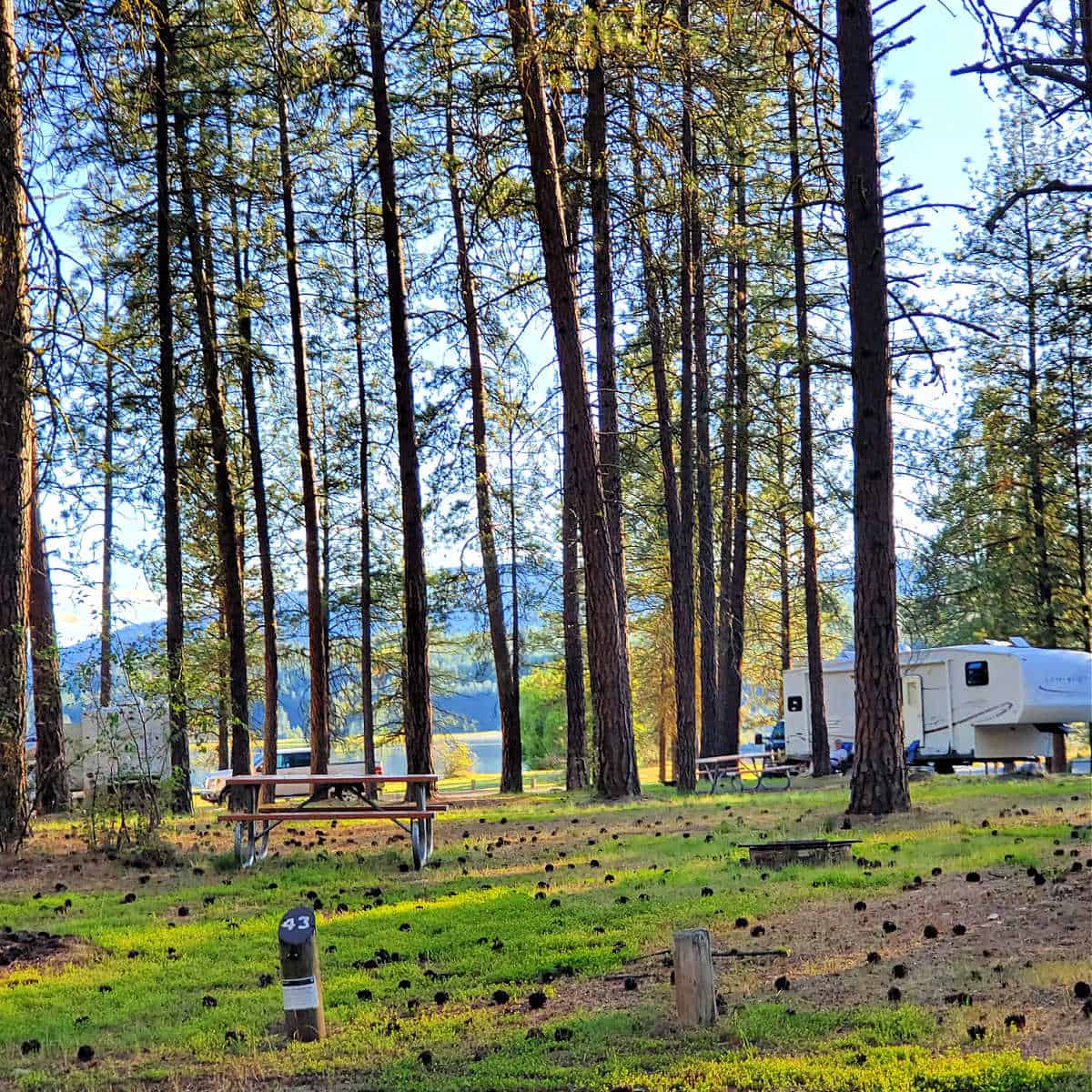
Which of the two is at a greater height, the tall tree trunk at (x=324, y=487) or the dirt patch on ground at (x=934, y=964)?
the tall tree trunk at (x=324, y=487)

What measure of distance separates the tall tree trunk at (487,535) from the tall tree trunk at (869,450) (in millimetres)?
9363

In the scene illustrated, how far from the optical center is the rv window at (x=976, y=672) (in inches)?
929

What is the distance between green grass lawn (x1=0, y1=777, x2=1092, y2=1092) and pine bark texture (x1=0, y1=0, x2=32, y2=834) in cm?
92

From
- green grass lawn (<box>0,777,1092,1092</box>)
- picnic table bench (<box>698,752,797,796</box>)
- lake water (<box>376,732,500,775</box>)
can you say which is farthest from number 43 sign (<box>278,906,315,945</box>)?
lake water (<box>376,732,500,775</box>)

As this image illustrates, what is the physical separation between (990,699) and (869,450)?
13288 millimetres

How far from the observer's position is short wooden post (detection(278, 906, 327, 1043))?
17.8 ft

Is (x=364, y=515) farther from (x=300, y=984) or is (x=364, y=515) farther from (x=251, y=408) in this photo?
(x=300, y=984)

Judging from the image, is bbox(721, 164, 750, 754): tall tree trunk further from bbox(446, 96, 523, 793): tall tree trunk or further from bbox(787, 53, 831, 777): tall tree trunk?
bbox(446, 96, 523, 793): tall tree trunk

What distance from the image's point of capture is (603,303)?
17875 mm

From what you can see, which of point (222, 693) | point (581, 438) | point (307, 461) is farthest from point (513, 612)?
point (581, 438)

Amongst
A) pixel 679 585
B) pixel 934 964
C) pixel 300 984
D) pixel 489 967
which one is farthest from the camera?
pixel 679 585

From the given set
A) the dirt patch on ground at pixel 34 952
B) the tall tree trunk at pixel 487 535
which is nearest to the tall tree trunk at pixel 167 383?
the tall tree trunk at pixel 487 535

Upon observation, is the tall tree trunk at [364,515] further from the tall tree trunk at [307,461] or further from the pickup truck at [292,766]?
the pickup truck at [292,766]

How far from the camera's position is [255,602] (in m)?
33.4
